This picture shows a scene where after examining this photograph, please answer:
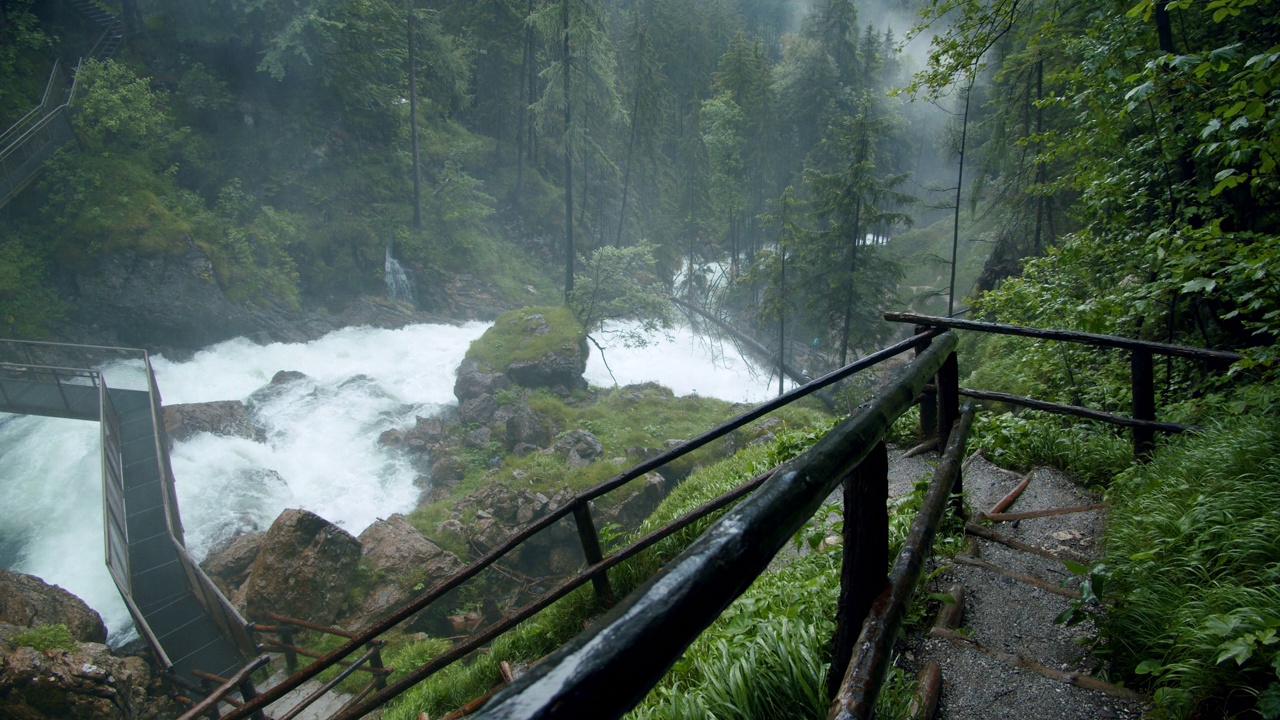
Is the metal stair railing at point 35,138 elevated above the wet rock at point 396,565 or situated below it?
above

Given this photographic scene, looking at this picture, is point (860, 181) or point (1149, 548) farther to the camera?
point (860, 181)

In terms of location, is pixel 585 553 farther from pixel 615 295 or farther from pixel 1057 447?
pixel 615 295

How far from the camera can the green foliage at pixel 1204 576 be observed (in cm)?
193

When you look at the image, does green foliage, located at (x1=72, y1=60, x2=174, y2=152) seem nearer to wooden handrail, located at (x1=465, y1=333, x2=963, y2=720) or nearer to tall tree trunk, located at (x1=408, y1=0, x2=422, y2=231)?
tall tree trunk, located at (x1=408, y1=0, x2=422, y2=231)

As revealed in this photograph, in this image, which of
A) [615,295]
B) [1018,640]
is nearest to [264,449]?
[615,295]

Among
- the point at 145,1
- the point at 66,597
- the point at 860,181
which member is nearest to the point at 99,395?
the point at 66,597

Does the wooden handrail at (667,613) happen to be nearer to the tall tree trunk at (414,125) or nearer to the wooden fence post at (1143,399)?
the wooden fence post at (1143,399)

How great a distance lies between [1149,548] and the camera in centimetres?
279

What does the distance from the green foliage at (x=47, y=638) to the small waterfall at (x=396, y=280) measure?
20072 mm

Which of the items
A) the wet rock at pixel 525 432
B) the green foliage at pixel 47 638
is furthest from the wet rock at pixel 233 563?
the wet rock at pixel 525 432

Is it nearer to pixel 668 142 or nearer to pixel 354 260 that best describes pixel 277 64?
pixel 354 260

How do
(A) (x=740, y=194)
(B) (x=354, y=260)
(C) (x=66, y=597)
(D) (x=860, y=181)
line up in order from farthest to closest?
(A) (x=740, y=194)
(B) (x=354, y=260)
(D) (x=860, y=181)
(C) (x=66, y=597)

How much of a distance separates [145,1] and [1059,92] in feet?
111

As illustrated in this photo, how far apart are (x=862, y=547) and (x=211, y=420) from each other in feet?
62.2
